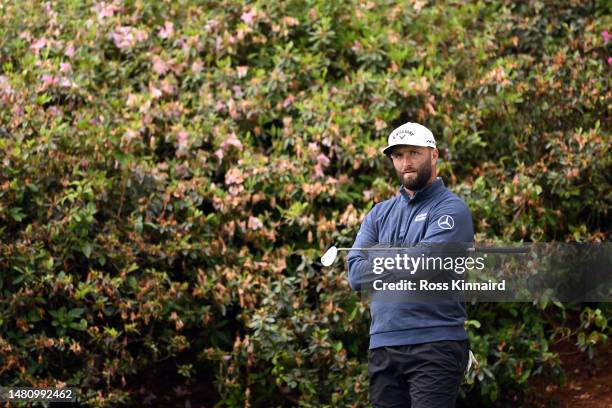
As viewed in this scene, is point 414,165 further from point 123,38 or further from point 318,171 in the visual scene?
point 123,38

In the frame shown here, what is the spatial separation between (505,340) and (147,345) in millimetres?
2431

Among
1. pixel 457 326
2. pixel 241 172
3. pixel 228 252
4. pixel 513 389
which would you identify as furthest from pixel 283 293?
pixel 457 326

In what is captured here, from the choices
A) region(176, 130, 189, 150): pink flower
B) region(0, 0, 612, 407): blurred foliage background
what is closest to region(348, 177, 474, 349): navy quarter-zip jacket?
region(0, 0, 612, 407): blurred foliage background

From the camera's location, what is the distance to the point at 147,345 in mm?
7188

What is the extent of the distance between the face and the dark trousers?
824 millimetres

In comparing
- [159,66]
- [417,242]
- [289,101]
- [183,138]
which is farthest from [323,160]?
[417,242]

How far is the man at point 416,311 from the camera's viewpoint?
5.04 m

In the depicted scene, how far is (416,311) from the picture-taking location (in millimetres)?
5074

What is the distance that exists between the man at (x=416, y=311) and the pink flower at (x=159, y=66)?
3.76 metres

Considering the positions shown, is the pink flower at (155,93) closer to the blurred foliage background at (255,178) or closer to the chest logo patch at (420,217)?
the blurred foliage background at (255,178)

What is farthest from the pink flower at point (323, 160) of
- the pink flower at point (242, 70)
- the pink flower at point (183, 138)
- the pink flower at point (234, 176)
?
the pink flower at point (242, 70)

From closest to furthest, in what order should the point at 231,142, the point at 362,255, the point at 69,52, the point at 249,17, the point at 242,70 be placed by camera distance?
the point at 362,255
the point at 231,142
the point at 242,70
the point at 69,52
the point at 249,17

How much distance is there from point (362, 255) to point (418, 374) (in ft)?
2.37

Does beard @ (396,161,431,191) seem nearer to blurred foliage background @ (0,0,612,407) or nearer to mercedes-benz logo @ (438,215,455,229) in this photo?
mercedes-benz logo @ (438,215,455,229)
